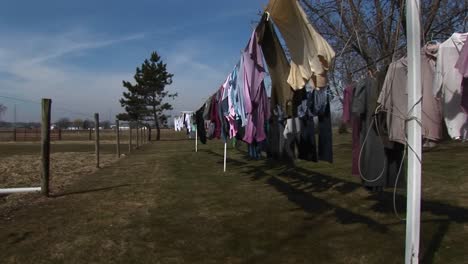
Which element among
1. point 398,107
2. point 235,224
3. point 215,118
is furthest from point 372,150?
point 215,118

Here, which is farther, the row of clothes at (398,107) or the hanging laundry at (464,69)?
the row of clothes at (398,107)

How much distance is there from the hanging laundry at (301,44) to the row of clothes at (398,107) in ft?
2.33

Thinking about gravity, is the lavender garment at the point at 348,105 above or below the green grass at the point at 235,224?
above

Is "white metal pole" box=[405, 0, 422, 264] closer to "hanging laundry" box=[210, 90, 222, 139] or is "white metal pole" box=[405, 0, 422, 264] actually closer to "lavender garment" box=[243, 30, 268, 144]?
"lavender garment" box=[243, 30, 268, 144]

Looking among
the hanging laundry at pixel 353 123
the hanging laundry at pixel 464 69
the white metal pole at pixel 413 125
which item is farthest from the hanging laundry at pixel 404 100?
the hanging laundry at pixel 353 123

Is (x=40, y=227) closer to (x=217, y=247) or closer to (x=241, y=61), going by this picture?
(x=217, y=247)

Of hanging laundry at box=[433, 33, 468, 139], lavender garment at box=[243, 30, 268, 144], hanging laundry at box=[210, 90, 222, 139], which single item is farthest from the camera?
hanging laundry at box=[210, 90, 222, 139]

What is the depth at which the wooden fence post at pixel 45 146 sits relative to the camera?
8555 millimetres

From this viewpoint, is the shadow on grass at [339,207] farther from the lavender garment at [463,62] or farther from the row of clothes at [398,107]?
the lavender garment at [463,62]

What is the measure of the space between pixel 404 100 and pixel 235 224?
2787 mm

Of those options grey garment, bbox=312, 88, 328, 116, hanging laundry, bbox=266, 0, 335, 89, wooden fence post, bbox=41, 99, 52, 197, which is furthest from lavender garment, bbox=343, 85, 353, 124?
wooden fence post, bbox=41, 99, 52, 197

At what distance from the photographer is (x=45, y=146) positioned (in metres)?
8.66

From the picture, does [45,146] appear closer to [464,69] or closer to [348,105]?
[348,105]

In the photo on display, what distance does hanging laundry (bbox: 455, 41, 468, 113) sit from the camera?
3.35 m
